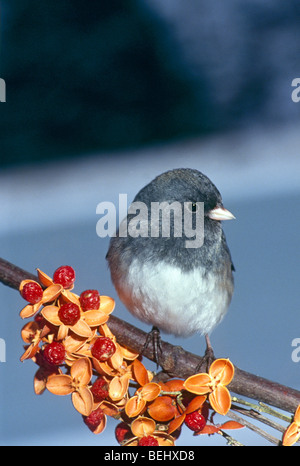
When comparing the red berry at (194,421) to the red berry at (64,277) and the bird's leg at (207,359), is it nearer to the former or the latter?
the bird's leg at (207,359)

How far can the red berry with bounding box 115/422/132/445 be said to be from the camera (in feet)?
2.28

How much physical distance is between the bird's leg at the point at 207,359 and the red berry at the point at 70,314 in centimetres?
21

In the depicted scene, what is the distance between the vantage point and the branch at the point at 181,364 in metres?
0.70

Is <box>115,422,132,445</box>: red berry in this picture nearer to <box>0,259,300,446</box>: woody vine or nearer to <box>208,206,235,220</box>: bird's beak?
<box>0,259,300,446</box>: woody vine

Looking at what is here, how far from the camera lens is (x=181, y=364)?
2.52 feet

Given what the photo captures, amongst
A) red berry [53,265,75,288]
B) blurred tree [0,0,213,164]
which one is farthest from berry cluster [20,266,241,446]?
blurred tree [0,0,213,164]

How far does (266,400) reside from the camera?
75 cm

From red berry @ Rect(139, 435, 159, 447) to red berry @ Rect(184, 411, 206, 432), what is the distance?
52 mm

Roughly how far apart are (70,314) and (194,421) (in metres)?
0.19

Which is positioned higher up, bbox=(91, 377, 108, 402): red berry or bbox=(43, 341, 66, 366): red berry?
bbox=(43, 341, 66, 366): red berry
